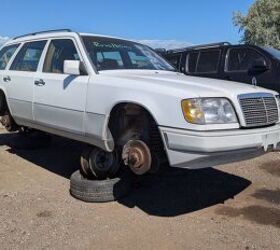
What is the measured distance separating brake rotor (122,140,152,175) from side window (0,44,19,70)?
343 cm

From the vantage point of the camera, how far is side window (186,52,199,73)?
33.8 ft

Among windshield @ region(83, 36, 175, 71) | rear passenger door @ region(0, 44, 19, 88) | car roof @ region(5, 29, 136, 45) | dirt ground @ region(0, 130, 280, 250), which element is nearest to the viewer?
dirt ground @ region(0, 130, 280, 250)

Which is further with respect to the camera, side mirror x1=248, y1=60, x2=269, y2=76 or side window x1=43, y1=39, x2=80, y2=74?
side mirror x1=248, y1=60, x2=269, y2=76

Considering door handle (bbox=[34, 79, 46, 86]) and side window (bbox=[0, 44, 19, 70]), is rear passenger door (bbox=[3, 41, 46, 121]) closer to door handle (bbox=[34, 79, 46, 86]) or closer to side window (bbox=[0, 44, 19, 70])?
door handle (bbox=[34, 79, 46, 86])

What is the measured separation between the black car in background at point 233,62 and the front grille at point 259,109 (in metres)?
3.42

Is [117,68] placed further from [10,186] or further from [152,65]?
[10,186]

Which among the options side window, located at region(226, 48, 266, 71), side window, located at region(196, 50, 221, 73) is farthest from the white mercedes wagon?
side window, located at region(196, 50, 221, 73)

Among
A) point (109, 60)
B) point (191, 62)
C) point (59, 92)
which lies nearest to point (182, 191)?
point (109, 60)

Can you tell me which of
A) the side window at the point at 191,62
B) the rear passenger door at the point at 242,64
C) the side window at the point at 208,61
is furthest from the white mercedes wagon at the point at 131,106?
the side window at the point at 191,62

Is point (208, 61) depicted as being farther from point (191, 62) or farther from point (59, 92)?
point (59, 92)

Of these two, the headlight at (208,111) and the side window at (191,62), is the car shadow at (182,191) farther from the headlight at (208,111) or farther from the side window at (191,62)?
the side window at (191,62)

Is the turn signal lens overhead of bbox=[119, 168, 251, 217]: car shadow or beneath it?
overhead

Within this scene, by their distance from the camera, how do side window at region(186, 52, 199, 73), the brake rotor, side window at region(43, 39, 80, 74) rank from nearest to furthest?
the brake rotor → side window at region(43, 39, 80, 74) → side window at region(186, 52, 199, 73)

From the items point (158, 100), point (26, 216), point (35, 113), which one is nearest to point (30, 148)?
point (35, 113)
